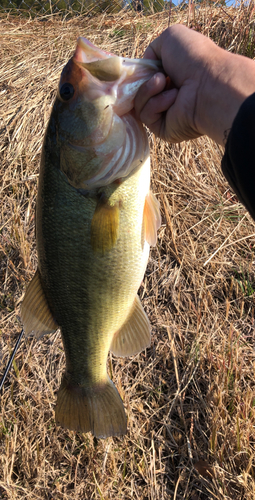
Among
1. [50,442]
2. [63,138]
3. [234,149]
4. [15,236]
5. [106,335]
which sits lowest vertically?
[50,442]

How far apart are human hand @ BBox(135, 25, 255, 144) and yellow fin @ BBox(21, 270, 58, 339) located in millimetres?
892

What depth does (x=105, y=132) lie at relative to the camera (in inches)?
52.3

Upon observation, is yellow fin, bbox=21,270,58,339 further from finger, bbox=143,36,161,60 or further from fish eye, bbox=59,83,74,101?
finger, bbox=143,36,161,60

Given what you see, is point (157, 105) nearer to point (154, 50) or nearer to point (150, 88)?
point (150, 88)

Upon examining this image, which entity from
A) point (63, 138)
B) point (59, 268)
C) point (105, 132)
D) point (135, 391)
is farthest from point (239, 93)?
point (135, 391)

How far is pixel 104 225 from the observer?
138 centimetres

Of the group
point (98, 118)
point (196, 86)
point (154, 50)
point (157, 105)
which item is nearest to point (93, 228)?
point (98, 118)

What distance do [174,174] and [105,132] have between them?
7.27 feet

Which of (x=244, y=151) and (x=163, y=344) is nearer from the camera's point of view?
(x=244, y=151)

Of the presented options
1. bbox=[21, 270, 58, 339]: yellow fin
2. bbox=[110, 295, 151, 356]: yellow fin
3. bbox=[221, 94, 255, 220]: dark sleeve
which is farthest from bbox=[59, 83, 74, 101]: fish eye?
bbox=[110, 295, 151, 356]: yellow fin

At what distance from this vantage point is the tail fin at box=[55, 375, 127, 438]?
1607 mm

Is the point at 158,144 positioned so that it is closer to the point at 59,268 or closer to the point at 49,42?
the point at 49,42

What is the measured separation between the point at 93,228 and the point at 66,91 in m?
0.54

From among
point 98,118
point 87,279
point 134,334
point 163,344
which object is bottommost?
point 163,344
